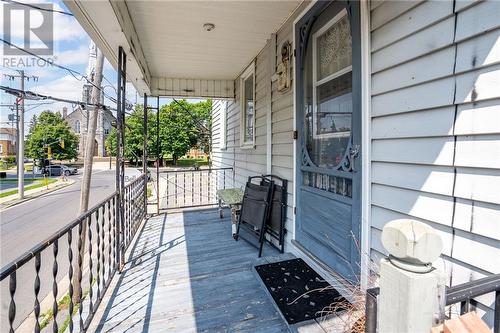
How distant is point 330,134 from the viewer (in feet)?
7.12

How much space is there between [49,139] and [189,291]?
33579 millimetres

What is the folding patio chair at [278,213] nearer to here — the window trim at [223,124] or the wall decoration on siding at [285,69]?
the wall decoration on siding at [285,69]

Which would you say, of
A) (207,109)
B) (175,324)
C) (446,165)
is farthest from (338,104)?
(207,109)

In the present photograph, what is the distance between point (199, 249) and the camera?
3213 millimetres

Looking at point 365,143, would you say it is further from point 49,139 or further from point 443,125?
point 49,139

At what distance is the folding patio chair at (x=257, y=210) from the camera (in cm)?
306

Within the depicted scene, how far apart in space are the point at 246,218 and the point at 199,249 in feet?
2.20

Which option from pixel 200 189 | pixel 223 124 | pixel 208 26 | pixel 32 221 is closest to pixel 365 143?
pixel 208 26

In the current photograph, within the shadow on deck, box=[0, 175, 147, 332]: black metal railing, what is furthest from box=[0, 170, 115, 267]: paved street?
the shadow on deck

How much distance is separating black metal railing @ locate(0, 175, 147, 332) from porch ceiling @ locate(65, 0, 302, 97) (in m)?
1.47

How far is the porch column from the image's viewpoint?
2.03ft

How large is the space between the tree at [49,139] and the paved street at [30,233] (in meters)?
17.9

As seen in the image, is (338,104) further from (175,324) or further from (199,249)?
(199,249)

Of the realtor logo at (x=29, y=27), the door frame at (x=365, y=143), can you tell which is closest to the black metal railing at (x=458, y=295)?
the door frame at (x=365, y=143)
